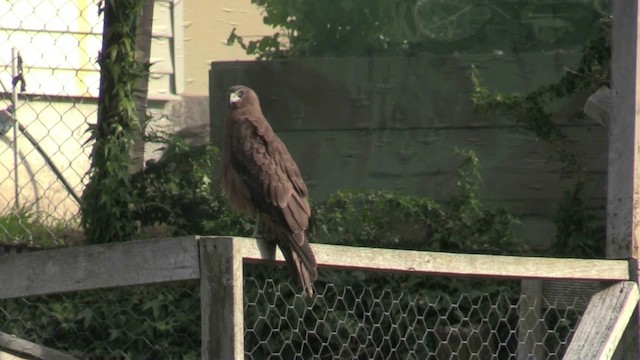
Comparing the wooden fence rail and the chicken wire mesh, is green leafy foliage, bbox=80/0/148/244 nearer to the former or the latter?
the chicken wire mesh

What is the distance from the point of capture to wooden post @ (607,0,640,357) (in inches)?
152

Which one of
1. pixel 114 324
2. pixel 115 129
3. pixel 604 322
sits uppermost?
pixel 115 129

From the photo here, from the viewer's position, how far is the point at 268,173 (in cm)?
396

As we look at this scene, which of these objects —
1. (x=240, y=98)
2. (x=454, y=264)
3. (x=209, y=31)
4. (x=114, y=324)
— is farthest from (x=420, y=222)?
(x=454, y=264)

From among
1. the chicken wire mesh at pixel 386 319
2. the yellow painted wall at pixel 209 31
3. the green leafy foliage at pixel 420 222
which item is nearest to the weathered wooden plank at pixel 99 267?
the chicken wire mesh at pixel 386 319

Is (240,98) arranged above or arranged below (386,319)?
above

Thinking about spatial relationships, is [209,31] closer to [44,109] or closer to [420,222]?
[44,109]

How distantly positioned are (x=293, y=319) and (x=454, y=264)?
5.78ft

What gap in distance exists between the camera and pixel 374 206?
18.0 feet

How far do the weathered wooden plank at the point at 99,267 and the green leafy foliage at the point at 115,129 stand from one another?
2.42m

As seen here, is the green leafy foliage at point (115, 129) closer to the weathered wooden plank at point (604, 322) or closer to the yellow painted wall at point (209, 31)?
the yellow painted wall at point (209, 31)

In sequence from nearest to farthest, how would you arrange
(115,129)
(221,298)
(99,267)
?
(221,298) → (99,267) → (115,129)

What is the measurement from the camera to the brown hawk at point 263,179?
11.5 ft

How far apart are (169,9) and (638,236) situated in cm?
362
